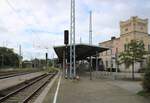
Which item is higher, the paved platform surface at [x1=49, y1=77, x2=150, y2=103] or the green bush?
the green bush

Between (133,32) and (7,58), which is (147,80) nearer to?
(133,32)

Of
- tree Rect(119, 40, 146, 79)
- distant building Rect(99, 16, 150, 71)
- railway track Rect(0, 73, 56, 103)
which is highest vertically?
distant building Rect(99, 16, 150, 71)

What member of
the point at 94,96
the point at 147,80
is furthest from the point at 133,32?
the point at 94,96

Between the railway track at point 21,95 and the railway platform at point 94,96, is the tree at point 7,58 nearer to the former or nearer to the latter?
the railway track at point 21,95

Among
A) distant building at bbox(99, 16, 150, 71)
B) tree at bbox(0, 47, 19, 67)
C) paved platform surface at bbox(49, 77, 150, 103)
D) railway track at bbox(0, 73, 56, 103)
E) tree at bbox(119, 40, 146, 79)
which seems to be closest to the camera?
paved platform surface at bbox(49, 77, 150, 103)

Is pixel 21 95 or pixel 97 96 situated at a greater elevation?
pixel 97 96

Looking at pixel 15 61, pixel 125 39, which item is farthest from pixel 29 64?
pixel 125 39

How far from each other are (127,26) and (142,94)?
228ft

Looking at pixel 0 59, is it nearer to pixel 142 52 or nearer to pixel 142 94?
pixel 142 52

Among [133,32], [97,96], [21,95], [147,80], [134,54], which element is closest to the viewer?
[97,96]

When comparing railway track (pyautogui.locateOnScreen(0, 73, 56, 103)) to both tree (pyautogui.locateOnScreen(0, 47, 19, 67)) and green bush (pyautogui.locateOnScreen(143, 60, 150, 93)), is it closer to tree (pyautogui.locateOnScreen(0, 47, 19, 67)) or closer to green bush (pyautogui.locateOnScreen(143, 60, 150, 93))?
green bush (pyautogui.locateOnScreen(143, 60, 150, 93))

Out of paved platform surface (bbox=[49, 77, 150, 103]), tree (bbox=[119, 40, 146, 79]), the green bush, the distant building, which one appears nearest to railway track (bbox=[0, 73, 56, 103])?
paved platform surface (bbox=[49, 77, 150, 103])

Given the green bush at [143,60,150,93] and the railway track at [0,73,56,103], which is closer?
the railway track at [0,73,56,103]

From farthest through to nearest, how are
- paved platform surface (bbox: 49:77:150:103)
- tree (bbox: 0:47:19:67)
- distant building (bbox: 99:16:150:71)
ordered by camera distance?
1. tree (bbox: 0:47:19:67)
2. distant building (bbox: 99:16:150:71)
3. paved platform surface (bbox: 49:77:150:103)
